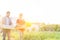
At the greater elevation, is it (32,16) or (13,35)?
(32,16)

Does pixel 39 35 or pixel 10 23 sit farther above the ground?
pixel 10 23

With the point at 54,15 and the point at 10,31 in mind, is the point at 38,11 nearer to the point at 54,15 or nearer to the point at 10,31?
the point at 54,15

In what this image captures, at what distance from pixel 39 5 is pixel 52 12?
0.14 m

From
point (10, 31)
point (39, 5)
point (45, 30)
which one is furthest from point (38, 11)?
point (10, 31)

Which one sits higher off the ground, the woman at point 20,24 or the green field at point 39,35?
the woman at point 20,24

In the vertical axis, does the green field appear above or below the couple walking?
below

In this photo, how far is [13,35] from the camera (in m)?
1.38

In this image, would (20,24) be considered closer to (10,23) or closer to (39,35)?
(10,23)

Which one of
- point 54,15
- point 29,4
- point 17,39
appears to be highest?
point 29,4

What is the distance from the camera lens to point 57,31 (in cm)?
139

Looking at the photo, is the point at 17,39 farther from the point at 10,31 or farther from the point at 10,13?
the point at 10,13

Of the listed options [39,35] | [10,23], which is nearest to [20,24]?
[10,23]

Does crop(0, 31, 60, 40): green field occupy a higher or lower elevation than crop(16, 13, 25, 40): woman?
lower

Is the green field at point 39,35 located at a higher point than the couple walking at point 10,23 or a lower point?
lower
